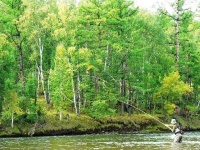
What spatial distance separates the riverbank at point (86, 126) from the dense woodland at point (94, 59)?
1.08 m

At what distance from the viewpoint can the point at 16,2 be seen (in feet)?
173

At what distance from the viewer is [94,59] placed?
187ft

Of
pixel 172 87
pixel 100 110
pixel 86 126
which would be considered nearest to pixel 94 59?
pixel 100 110

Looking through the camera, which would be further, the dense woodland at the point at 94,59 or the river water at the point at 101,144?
the dense woodland at the point at 94,59

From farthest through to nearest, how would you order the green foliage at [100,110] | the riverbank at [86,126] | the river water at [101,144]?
the green foliage at [100,110]
the riverbank at [86,126]
the river water at [101,144]

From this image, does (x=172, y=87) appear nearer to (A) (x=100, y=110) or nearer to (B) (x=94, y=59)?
(B) (x=94, y=59)

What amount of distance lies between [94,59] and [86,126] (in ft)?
32.9

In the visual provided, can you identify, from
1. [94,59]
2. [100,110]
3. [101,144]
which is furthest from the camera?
[94,59]

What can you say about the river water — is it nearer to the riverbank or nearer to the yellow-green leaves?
the riverbank

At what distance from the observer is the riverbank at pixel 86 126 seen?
1873 inches

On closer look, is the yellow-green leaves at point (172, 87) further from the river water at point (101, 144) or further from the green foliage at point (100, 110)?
the river water at point (101, 144)

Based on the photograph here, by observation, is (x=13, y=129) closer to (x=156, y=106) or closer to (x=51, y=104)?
(x=51, y=104)

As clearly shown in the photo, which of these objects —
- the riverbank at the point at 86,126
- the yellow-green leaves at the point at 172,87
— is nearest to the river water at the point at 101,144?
the riverbank at the point at 86,126

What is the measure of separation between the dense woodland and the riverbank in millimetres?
1078
